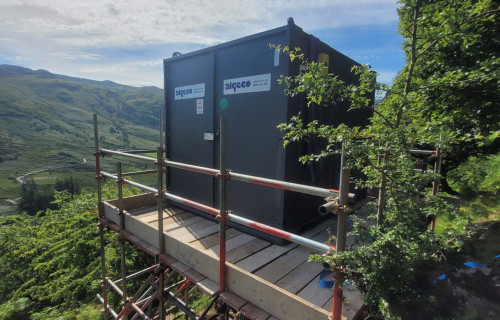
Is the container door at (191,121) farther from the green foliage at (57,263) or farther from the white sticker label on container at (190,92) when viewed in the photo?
the green foliage at (57,263)

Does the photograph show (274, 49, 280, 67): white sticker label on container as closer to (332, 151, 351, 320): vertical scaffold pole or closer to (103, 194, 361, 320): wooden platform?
(332, 151, 351, 320): vertical scaffold pole

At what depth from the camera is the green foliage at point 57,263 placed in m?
11.5

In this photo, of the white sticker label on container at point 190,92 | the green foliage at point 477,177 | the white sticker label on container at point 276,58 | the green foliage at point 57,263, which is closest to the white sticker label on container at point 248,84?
the white sticker label on container at point 276,58

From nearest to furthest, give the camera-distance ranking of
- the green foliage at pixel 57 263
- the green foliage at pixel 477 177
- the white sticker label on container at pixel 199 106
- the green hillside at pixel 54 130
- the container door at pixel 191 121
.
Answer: the container door at pixel 191 121 < the white sticker label on container at pixel 199 106 < the green foliage at pixel 477 177 < the green foliage at pixel 57 263 < the green hillside at pixel 54 130

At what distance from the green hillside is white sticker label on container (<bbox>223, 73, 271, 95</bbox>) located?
75165 mm

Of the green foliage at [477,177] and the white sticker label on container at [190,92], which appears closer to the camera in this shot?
the white sticker label on container at [190,92]

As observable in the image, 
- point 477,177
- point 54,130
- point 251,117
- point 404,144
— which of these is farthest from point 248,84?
point 54,130

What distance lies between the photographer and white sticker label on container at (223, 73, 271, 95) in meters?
3.53

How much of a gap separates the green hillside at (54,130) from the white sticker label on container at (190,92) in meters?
74.0

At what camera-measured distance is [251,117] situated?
3.76m

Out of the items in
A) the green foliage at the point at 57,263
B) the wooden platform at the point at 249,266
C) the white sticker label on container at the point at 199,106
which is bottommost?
the green foliage at the point at 57,263

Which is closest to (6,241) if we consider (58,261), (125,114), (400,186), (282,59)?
(58,261)

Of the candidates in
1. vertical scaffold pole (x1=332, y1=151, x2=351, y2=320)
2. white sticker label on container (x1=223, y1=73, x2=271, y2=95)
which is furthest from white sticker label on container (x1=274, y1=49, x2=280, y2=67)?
vertical scaffold pole (x1=332, y1=151, x2=351, y2=320)

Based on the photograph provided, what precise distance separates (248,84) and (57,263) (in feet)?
44.8
